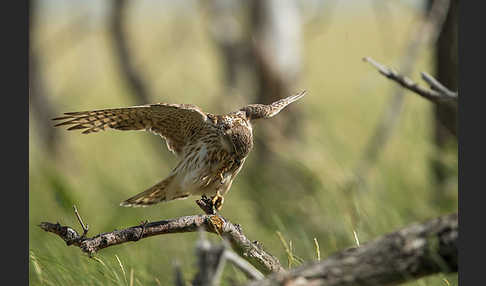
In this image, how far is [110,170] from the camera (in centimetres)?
884

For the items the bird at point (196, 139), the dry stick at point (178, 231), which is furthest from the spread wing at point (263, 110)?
the dry stick at point (178, 231)

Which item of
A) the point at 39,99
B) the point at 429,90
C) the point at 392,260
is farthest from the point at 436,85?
the point at 39,99

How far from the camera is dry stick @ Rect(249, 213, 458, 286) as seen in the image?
5.07 ft

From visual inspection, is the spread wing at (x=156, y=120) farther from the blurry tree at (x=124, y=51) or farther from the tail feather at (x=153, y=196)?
the blurry tree at (x=124, y=51)

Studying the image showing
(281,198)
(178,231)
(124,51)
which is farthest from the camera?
(124,51)

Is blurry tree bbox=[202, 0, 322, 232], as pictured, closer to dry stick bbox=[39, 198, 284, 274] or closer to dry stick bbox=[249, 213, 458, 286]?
dry stick bbox=[39, 198, 284, 274]

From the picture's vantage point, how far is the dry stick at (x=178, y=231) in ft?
5.95

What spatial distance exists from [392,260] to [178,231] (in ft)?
2.18

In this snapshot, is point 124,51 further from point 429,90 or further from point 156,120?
point 429,90

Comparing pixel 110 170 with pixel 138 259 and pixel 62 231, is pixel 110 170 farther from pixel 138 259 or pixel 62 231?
pixel 62 231

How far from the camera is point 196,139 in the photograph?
3.16 meters

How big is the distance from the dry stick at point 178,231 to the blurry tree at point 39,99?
685cm

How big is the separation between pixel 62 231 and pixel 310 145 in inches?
179

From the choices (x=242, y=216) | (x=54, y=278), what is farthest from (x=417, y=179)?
(x=54, y=278)
